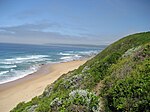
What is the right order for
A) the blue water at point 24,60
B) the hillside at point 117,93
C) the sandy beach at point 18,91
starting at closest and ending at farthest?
the hillside at point 117,93
the sandy beach at point 18,91
the blue water at point 24,60

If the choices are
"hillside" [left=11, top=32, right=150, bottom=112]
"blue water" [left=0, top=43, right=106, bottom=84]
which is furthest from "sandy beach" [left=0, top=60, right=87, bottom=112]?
"hillside" [left=11, top=32, right=150, bottom=112]

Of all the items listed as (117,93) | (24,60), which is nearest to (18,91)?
(117,93)

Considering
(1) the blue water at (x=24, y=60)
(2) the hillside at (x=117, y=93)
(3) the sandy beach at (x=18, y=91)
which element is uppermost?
(2) the hillside at (x=117, y=93)

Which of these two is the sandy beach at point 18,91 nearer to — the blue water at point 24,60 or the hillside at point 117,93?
the blue water at point 24,60

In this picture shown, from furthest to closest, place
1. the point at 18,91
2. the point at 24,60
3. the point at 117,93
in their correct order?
the point at 24,60, the point at 18,91, the point at 117,93

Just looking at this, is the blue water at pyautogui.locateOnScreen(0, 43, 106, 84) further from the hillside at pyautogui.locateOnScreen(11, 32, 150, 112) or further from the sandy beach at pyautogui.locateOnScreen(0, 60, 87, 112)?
the hillside at pyautogui.locateOnScreen(11, 32, 150, 112)

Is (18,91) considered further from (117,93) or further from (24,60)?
(24,60)

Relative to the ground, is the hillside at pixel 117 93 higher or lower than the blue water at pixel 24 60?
higher

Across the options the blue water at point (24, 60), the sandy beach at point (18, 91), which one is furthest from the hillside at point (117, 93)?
the blue water at point (24, 60)

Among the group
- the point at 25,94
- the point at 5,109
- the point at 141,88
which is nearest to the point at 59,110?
the point at 141,88

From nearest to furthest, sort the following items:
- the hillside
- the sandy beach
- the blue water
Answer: the hillside < the sandy beach < the blue water

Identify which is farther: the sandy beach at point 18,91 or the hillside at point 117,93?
the sandy beach at point 18,91

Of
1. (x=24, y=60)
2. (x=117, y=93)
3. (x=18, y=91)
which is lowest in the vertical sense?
(x=18, y=91)

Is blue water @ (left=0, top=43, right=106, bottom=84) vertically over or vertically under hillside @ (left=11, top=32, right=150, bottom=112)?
under
